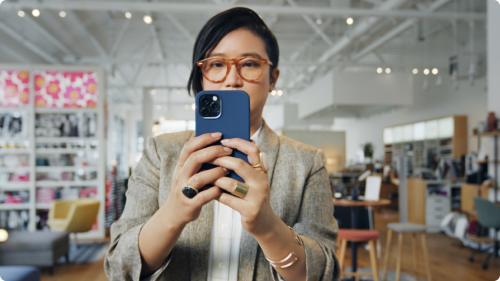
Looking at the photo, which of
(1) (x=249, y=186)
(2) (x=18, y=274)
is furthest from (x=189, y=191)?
(2) (x=18, y=274)

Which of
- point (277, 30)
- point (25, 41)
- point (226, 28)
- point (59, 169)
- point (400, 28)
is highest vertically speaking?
point (277, 30)

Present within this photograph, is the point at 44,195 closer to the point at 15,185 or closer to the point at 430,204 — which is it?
the point at 15,185

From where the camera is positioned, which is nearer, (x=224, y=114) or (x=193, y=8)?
(x=224, y=114)

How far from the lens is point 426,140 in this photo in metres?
12.3

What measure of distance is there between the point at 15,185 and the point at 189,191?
23.1 feet

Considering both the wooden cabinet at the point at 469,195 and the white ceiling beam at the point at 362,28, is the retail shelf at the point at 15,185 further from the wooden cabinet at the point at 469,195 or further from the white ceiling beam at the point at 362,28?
the wooden cabinet at the point at 469,195

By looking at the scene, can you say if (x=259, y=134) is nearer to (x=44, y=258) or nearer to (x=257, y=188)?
(x=257, y=188)

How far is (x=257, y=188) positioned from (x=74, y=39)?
11770mm

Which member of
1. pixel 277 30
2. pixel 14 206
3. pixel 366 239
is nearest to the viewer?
pixel 366 239

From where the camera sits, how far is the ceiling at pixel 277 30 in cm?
643

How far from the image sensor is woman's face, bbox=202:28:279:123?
824mm

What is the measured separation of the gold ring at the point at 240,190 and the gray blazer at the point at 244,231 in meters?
0.25

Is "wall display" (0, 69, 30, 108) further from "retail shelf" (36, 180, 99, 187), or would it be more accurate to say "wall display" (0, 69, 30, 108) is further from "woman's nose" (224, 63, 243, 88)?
"woman's nose" (224, 63, 243, 88)

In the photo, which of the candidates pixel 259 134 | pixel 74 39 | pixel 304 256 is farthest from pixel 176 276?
pixel 74 39
